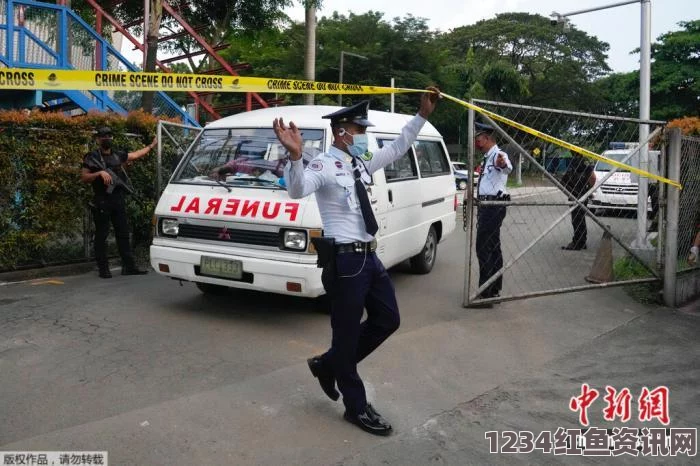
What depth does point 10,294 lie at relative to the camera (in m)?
6.59

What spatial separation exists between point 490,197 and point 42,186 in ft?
17.3

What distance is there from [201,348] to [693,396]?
3.74 m

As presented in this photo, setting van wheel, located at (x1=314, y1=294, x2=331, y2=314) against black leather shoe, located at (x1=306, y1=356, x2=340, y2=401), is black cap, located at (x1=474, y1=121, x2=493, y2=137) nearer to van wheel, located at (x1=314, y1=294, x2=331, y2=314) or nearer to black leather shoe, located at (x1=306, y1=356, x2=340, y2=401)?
van wheel, located at (x1=314, y1=294, x2=331, y2=314)

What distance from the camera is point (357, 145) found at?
3.78 metres

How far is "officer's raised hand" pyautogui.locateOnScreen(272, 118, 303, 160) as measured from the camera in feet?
10.7

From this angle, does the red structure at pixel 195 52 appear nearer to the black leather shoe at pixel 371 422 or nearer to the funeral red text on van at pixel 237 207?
the funeral red text on van at pixel 237 207

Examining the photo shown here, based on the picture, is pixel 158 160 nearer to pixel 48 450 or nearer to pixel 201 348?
pixel 201 348

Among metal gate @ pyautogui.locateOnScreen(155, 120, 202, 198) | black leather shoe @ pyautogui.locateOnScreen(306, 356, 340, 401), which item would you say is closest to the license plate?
black leather shoe @ pyautogui.locateOnScreen(306, 356, 340, 401)

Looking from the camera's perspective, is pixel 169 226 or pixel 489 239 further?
pixel 489 239

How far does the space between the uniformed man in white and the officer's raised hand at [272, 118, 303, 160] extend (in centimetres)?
22

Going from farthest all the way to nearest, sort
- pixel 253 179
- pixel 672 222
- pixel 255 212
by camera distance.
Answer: pixel 672 222, pixel 253 179, pixel 255 212

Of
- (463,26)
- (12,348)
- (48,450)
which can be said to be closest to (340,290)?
(48,450)

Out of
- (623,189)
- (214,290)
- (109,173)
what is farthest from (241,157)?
(623,189)

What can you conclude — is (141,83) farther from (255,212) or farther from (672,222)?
(672,222)
